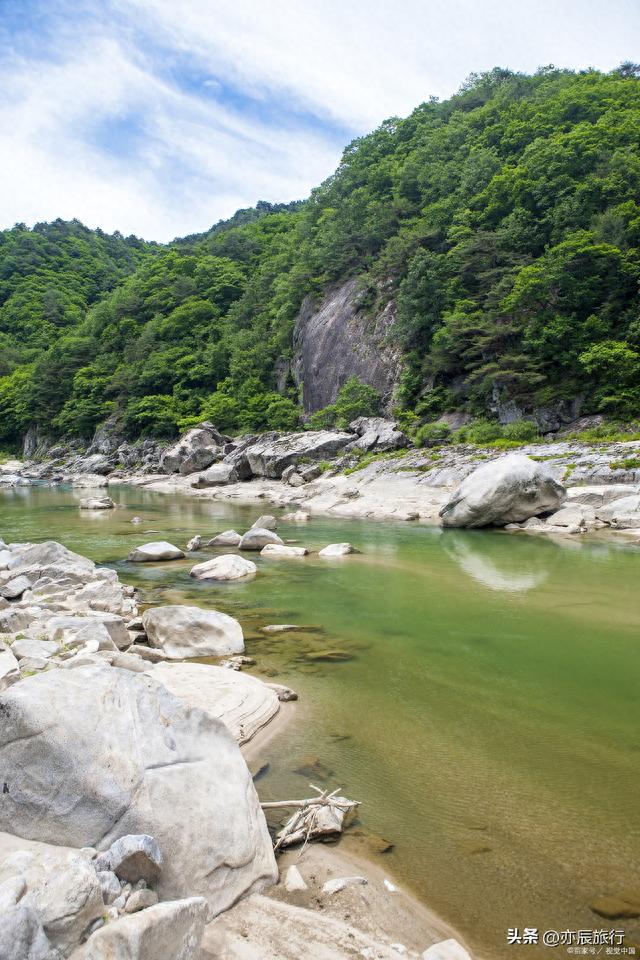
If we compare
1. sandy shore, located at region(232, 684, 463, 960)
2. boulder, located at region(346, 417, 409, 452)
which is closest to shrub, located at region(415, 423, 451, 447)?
boulder, located at region(346, 417, 409, 452)

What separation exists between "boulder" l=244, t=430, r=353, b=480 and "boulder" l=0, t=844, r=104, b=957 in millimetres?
35940

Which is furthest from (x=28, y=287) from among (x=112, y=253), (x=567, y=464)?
(x=567, y=464)

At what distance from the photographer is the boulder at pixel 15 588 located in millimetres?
10031

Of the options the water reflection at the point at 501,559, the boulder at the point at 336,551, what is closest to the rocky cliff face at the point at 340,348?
the water reflection at the point at 501,559

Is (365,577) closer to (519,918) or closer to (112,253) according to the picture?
(519,918)

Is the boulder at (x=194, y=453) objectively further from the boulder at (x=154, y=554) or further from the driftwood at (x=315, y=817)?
the driftwood at (x=315, y=817)

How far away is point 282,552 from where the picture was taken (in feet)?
50.2

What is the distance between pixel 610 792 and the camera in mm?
4434

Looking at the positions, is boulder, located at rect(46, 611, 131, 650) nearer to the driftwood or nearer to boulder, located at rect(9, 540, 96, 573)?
the driftwood

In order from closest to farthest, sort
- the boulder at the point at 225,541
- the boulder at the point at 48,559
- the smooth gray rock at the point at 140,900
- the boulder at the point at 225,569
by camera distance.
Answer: the smooth gray rock at the point at 140,900, the boulder at the point at 48,559, the boulder at the point at 225,569, the boulder at the point at 225,541

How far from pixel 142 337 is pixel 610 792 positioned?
78.9 meters

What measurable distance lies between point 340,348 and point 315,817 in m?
49.2

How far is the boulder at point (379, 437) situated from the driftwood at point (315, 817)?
33.2 meters

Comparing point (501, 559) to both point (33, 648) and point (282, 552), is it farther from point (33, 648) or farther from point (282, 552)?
point (33, 648)
